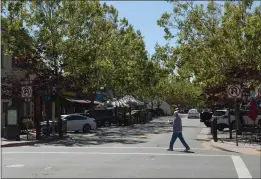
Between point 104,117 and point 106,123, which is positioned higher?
point 104,117

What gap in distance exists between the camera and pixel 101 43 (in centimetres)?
3694

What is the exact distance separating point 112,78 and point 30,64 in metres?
15.7

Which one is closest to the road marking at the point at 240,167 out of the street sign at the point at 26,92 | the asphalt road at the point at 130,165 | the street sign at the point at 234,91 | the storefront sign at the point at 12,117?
the asphalt road at the point at 130,165

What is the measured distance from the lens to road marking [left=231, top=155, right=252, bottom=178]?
1162 centimetres

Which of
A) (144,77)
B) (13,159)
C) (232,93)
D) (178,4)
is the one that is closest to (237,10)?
(178,4)

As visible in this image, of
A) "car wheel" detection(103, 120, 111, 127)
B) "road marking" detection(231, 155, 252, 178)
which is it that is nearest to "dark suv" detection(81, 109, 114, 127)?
"car wheel" detection(103, 120, 111, 127)

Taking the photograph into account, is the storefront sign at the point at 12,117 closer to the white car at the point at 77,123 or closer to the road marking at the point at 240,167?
the white car at the point at 77,123

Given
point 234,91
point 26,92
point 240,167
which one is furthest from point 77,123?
point 240,167

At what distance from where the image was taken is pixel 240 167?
13.2m

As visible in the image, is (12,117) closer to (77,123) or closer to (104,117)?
(77,123)

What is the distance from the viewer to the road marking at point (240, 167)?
1162 centimetres

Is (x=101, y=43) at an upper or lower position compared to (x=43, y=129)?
upper

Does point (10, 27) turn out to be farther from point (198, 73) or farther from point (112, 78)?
point (112, 78)

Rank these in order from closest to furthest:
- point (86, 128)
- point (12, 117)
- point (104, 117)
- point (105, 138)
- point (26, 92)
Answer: point (26, 92) < point (12, 117) < point (105, 138) < point (86, 128) < point (104, 117)
